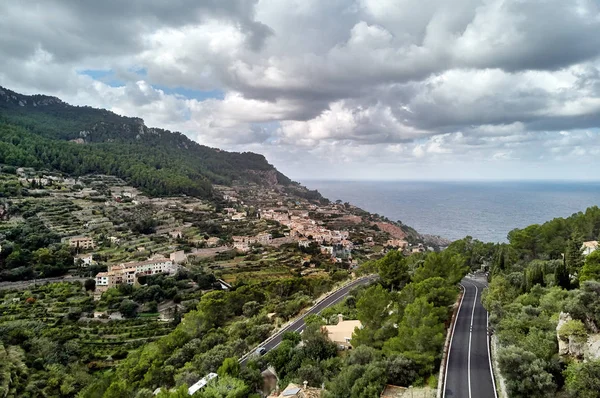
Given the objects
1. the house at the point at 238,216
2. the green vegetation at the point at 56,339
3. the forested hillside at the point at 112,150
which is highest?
the forested hillside at the point at 112,150

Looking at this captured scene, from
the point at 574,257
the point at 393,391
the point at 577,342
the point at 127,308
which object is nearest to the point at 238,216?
the point at 127,308

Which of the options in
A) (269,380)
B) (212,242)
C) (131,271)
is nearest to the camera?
(269,380)

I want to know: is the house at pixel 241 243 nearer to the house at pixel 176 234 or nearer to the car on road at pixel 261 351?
the house at pixel 176 234

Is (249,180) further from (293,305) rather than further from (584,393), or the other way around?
(584,393)

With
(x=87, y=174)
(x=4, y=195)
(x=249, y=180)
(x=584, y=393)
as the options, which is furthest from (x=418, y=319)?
(x=249, y=180)

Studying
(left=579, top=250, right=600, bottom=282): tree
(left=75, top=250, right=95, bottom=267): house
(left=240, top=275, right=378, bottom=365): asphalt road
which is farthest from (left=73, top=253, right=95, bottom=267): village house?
(left=579, top=250, right=600, bottom=282): tree

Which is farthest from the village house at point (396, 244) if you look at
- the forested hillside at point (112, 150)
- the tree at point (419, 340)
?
the tree at point (419, 340)

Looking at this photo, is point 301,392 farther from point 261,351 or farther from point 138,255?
point 138,255
